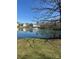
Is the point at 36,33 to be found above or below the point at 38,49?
above

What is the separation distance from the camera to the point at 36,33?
1.60 metres

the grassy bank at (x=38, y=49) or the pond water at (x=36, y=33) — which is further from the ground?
the pond water at (x=36, y=33)

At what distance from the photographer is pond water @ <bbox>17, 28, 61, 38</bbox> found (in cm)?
158

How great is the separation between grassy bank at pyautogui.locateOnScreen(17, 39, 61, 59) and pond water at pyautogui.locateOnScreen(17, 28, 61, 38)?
0.04 meters

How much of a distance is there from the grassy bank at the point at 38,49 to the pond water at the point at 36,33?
43 mm

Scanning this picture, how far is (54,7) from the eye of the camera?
1.62 m

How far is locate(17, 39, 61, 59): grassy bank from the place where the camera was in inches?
62.1

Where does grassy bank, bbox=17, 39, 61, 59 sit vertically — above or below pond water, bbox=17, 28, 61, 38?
below

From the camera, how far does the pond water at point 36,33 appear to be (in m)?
1.58

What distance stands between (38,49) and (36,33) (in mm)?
Result: 165
